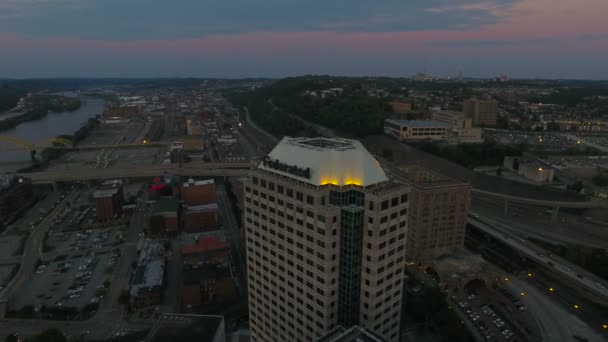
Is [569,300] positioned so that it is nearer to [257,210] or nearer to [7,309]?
[257,210]

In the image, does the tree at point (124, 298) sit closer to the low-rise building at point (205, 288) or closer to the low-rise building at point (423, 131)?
the low-rise building at point (205, 288)

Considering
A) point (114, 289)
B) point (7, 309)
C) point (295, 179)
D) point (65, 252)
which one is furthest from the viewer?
point (65, 252)

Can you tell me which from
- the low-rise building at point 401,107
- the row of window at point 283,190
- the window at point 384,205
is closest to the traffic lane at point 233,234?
the row of window at point 283,190

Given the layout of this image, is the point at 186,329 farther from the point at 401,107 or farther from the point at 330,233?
the point at 401,107

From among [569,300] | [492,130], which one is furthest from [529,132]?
[569,300]

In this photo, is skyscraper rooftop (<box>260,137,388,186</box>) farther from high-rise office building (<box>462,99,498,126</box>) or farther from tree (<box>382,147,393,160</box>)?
high-rise office building (<box>462,99,498,126</box>)

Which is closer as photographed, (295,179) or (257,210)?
(295,179)
